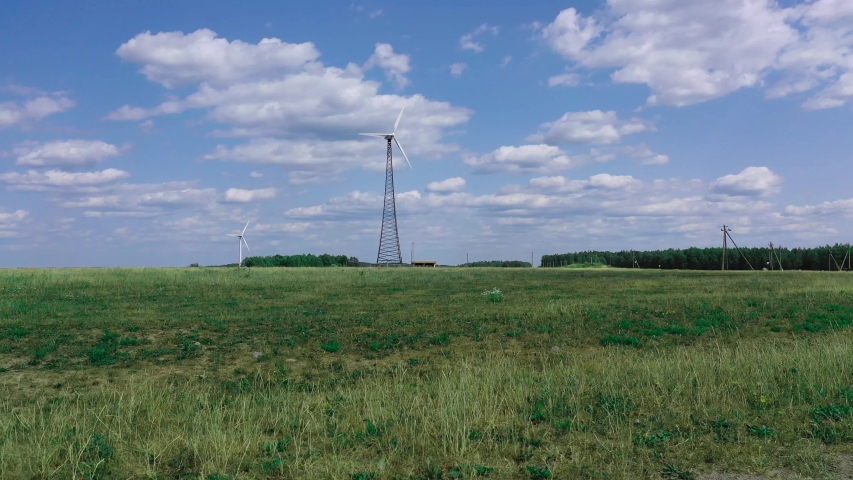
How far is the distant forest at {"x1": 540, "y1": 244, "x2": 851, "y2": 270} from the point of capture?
10888 centimetres

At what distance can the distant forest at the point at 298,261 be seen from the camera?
12201 cm

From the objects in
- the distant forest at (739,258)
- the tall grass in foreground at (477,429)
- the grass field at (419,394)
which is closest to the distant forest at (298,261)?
the distant forest at (739,258)

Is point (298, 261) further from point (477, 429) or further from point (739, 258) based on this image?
point (477, 429)

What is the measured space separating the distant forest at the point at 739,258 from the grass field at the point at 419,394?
86.7 metres

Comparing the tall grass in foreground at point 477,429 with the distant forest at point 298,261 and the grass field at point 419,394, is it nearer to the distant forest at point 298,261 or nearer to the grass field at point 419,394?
the grass field at point 419,394

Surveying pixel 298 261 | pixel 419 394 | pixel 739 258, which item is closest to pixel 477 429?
pixel 419 394

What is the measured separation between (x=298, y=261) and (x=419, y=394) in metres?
117

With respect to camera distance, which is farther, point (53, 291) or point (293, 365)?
point (53, 291)

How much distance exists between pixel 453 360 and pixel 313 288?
2612 centimetres

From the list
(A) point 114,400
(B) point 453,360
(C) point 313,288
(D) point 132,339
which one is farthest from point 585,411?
(C) point 313,288

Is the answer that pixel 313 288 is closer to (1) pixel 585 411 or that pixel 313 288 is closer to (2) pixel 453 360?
(2) pixel 453 360

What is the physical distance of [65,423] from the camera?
9742mm

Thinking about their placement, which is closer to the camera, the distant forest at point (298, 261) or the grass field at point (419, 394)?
the grass field at point (419, 394)

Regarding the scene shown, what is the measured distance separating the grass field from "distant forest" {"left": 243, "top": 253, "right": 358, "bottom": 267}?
3815 inches
